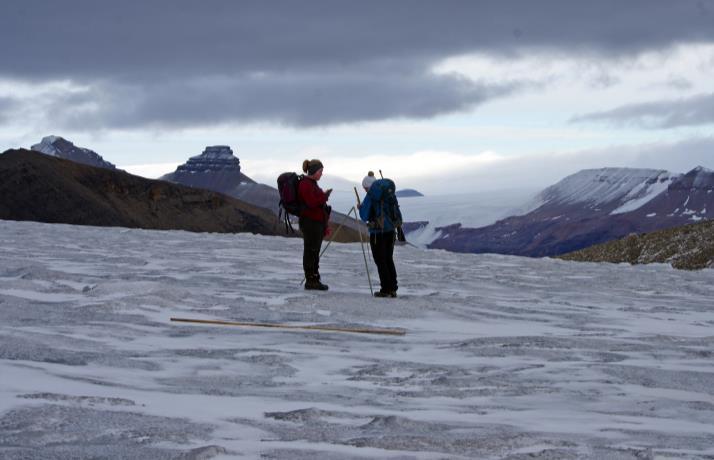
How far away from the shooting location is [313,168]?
1516 centimetres

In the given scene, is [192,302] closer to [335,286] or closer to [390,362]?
[335,286]

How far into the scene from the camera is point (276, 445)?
5828 mm

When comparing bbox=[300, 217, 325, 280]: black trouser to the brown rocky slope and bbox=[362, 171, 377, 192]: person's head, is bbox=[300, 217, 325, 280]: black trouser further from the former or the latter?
the brown rocky slope

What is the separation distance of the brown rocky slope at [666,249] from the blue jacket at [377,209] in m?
20.7

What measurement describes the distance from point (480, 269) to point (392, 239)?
812 centimetres

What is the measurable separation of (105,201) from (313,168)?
11370 cm

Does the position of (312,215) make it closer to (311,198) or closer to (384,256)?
(311,198)

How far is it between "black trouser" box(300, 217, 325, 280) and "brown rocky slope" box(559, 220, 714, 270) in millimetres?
20796

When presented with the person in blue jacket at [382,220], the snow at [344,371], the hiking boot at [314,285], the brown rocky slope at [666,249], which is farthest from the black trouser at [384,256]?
the brown rocky slope at [666,249]

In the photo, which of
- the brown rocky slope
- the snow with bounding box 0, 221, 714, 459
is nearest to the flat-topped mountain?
the brown rocky slope

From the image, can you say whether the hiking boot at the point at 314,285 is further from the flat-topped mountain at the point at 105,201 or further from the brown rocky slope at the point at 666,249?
the flat-topped mountain at the point at 105,201

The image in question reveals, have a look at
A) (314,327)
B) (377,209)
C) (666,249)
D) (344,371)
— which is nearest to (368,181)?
(377,209)

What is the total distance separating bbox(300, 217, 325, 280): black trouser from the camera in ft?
50.4

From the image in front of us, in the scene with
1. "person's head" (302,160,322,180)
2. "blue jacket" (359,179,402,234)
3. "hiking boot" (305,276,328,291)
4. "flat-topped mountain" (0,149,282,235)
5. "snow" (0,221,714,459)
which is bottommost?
"snow" (0,221,714,459)
